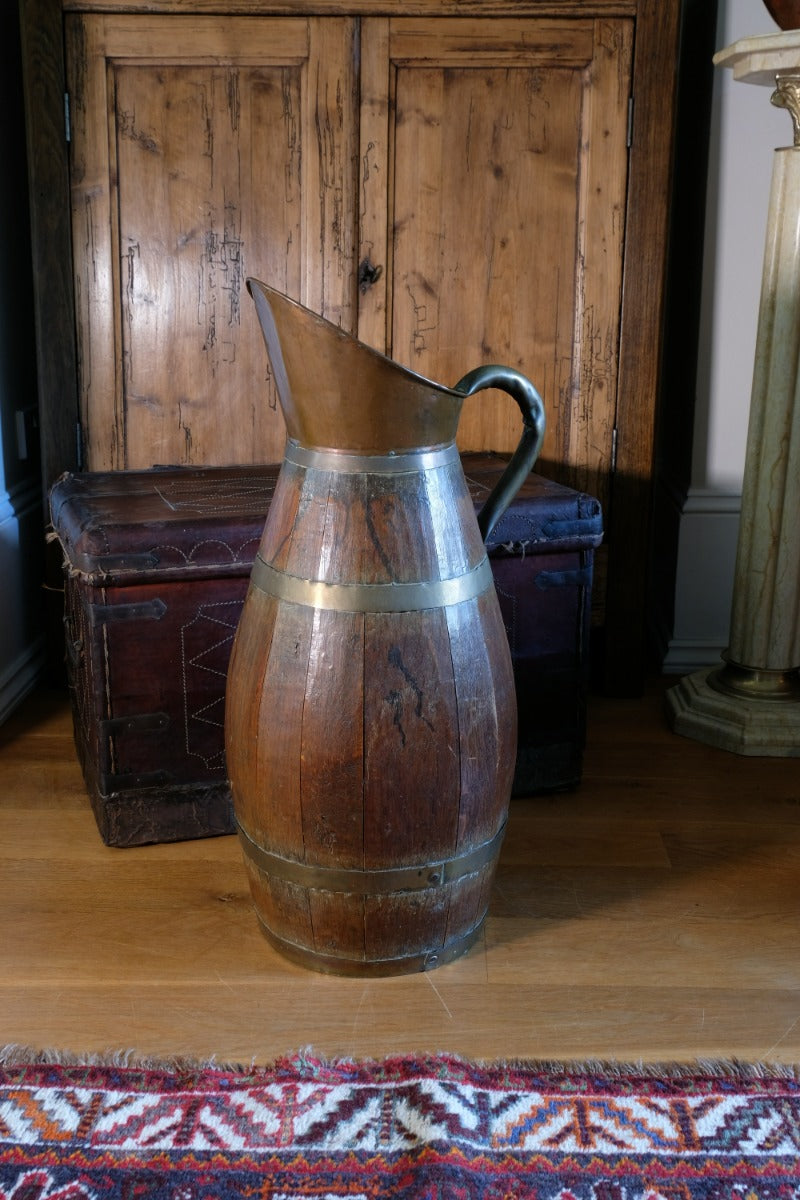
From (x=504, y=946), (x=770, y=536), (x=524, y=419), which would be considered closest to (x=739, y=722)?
(x=770, y=536)

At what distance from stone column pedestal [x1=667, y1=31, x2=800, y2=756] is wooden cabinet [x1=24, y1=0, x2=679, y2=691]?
29 cm

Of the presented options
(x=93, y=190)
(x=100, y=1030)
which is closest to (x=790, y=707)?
(x=100, y=1030)

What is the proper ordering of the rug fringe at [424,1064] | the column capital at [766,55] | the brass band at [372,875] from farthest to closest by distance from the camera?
the column capital at [766,55] → the brass band at [372,875] → the rug fringe at [424,1064]

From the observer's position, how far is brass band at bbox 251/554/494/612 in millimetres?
1645

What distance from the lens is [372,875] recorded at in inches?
68.0

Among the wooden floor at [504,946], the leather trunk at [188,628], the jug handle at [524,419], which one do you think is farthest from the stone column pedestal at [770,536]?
the jug handle at [524,419]

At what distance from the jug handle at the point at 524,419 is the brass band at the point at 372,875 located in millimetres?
474

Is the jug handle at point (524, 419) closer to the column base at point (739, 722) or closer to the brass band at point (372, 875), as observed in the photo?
the brass band at point (372, 875)

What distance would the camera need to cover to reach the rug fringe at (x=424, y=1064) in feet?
5.30

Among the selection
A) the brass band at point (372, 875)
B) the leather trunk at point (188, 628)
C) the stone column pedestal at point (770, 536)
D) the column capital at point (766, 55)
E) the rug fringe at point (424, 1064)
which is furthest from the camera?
the stone column pedestal at point (770, 536)

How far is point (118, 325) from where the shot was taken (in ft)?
9.12

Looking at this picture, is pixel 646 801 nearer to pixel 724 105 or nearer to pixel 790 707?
pixel 790 707

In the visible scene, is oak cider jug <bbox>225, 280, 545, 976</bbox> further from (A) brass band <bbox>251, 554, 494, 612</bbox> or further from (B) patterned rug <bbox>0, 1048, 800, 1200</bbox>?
(B) patterned rug <bbox>0, 1048, 800, 1200</bbox>

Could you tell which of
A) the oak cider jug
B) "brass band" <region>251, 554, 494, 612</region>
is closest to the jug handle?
the oak cider jug
